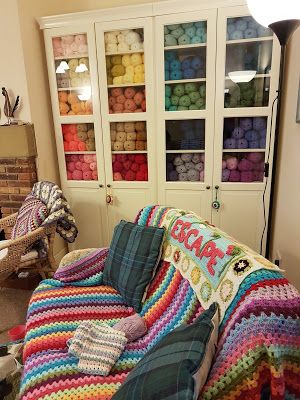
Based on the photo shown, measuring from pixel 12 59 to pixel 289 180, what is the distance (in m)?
2.34

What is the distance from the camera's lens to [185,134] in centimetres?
252

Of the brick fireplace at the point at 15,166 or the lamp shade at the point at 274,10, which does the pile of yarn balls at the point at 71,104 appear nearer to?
the brick fireplace at the point at 15,166

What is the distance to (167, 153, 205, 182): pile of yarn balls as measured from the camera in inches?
100

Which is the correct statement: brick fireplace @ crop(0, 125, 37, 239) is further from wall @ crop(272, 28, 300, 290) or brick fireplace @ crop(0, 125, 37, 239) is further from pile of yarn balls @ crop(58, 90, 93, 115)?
wall @ crop(272, 28, 300, 290)

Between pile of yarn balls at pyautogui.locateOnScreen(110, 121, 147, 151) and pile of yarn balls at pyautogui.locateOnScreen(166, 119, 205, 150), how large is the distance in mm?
233

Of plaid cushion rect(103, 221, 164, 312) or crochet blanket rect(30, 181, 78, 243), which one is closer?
plaid cushion rect(103, 221, 164, 312)

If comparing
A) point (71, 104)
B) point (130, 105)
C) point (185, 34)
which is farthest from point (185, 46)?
point (71, 104)

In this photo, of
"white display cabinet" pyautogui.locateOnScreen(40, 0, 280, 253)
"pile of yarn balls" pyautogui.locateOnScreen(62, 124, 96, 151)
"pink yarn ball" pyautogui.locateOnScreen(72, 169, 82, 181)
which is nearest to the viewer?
"white display cabinet" pyautogui.locateOnScreen(40, 0, 280, 253)

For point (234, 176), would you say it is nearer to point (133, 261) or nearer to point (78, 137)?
point (133, 261)

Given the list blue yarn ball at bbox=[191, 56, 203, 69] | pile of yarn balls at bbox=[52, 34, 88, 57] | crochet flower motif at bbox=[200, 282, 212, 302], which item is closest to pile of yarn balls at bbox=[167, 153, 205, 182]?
blue yarn ball at bbox=[191, 56, 203, 69]

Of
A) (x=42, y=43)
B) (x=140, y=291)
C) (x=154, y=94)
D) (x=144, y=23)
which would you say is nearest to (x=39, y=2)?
(x=42, y=43)

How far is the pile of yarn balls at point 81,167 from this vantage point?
2760 millimetres

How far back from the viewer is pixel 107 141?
2.62m

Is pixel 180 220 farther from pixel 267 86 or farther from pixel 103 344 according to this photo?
pixel 267 86
